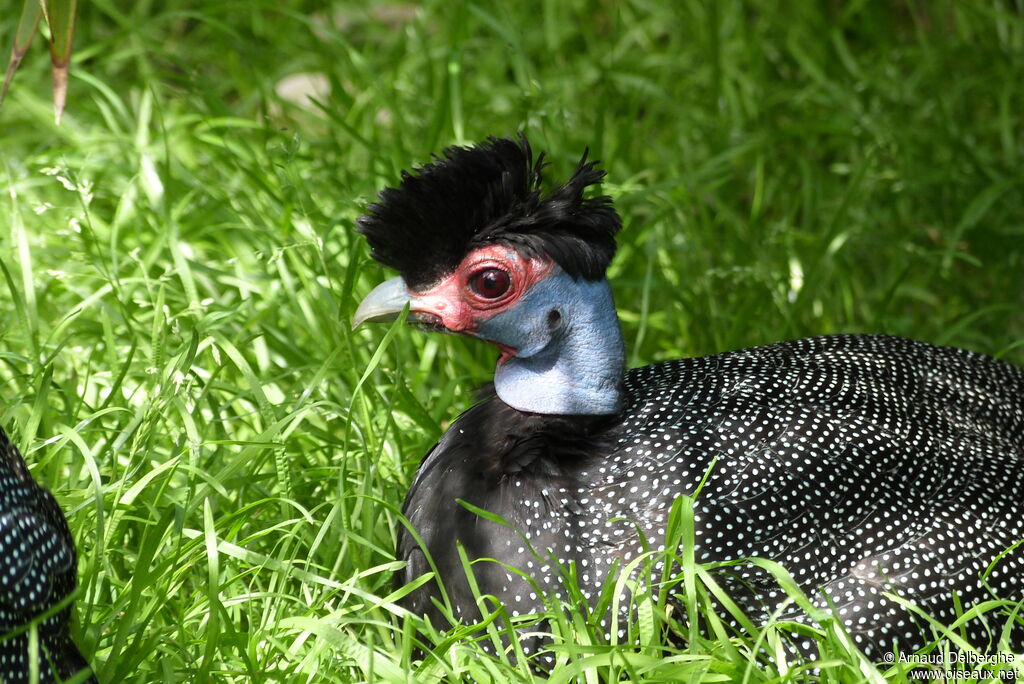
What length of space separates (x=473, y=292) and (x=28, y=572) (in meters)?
1.23

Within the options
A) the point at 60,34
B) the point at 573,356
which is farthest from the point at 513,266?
the point at 60,34

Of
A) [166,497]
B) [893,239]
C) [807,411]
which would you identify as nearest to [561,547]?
[807,411]

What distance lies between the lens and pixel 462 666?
2.70 metres

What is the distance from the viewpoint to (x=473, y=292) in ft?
9.90

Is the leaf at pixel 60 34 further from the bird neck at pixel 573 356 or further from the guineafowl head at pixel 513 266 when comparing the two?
the bird neck at pixel 573 356

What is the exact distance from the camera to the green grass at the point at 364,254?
2.83 meters

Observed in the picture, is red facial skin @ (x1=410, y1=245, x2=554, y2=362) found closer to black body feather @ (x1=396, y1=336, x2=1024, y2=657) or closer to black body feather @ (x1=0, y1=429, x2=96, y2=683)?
black body feather @ (x1=396, y1=336, x2=1024, y2=657)

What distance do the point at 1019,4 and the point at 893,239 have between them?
1304mm

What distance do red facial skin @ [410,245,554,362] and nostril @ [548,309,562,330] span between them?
0.09 metres

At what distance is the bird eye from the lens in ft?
9.75
